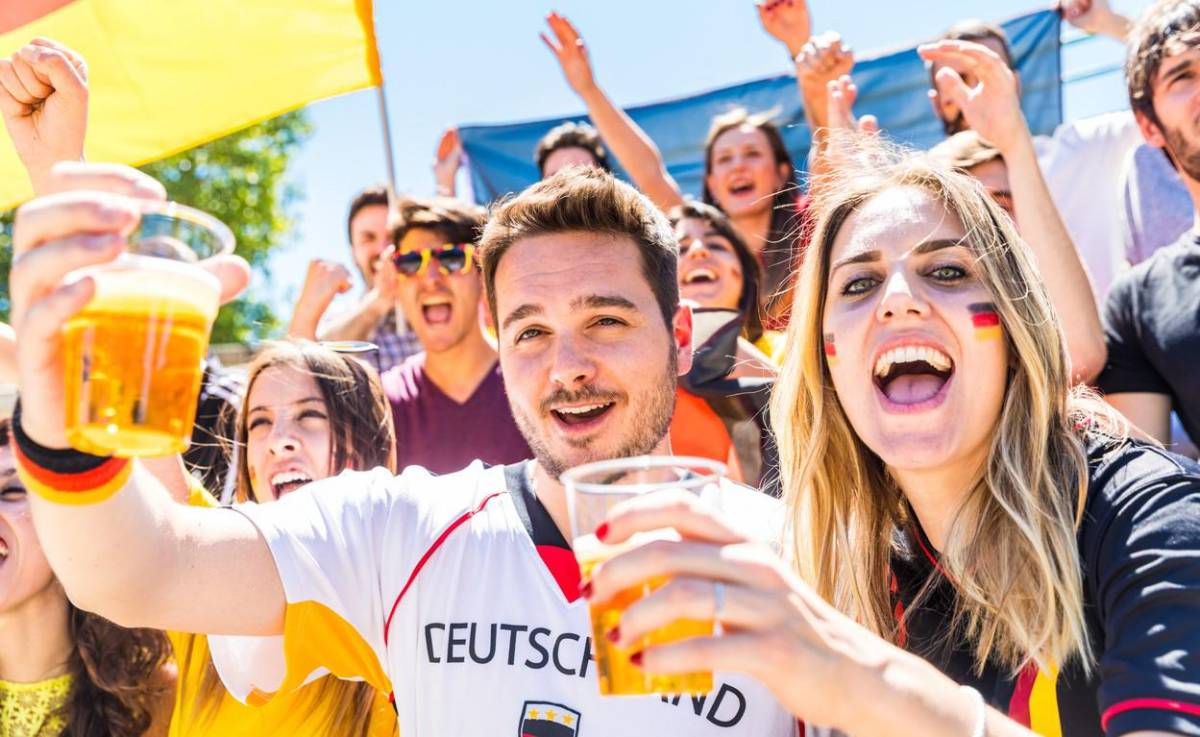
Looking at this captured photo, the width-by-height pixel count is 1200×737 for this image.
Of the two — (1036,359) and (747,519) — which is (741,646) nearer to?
(747,519)

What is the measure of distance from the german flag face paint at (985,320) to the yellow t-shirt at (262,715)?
1.77m

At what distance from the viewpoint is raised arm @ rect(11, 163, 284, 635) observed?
4.33ft

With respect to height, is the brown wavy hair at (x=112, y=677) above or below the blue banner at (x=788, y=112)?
below

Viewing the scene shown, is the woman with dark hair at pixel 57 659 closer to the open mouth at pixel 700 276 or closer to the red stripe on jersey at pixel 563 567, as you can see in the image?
the red stripe on jersey at pixel 563 567

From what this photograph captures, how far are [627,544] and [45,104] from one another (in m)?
1.64

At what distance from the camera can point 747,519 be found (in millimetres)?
2299

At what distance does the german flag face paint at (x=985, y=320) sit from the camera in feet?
7.00

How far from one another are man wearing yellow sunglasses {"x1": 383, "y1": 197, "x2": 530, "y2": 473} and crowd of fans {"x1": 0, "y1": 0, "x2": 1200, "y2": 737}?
87cm

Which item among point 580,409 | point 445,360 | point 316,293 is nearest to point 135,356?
point 580,409

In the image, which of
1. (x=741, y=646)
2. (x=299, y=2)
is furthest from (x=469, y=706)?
(x=299, y=2)

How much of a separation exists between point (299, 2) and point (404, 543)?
11.3ft

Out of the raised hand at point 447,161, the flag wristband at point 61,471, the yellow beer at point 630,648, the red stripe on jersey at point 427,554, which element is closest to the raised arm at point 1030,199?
the red stripe on jersey at point 427,554

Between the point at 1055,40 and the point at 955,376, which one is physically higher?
the point at 1055,40

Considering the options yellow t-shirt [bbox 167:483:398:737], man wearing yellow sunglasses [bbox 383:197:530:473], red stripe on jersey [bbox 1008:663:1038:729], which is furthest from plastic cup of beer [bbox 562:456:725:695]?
man wearing yellow sunglasses [bbox 383:197:530:473]
